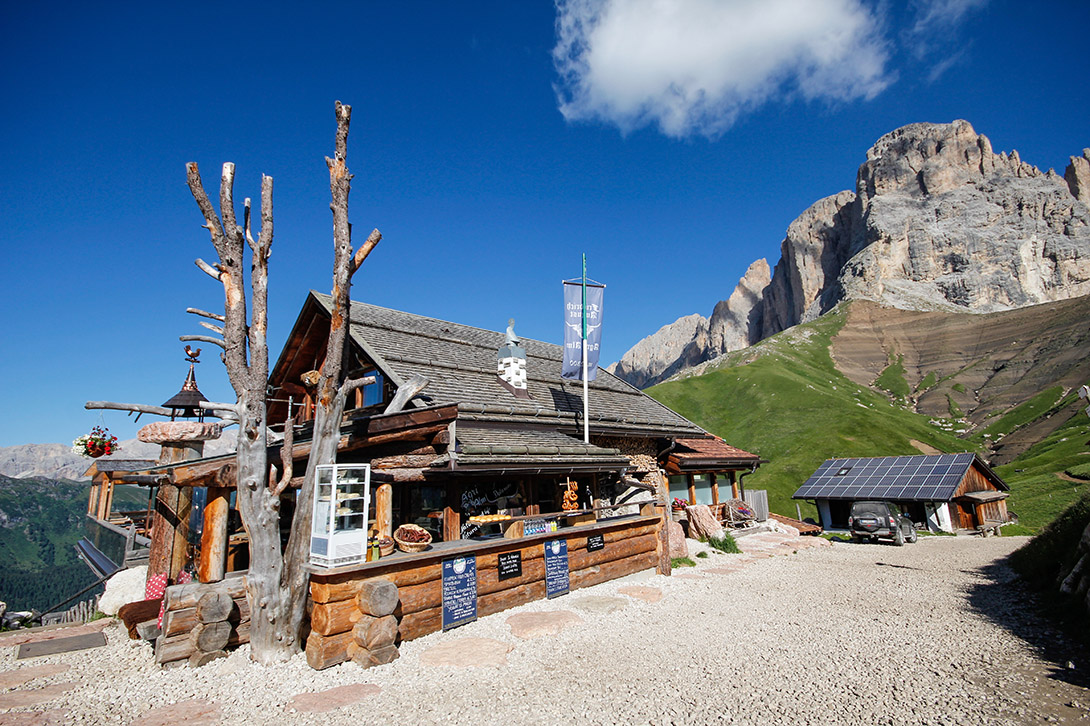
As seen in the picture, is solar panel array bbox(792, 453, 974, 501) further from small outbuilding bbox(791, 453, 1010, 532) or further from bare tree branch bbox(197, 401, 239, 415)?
bare tree branch bbox(197, 401, 239, 415)

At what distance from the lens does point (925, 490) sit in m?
26.9

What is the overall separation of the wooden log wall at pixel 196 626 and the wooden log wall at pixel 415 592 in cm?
128

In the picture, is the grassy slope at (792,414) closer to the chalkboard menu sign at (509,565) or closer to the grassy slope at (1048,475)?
the grassy slope at (1048,475)

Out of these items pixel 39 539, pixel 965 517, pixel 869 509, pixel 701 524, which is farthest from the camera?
pixel 39 539

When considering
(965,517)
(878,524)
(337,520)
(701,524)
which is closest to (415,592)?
(337,520)

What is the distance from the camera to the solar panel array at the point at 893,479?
1059 inches

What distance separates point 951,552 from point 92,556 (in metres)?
28.7

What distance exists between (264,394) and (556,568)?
21.2 ft

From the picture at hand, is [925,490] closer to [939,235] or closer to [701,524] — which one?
[701,524]

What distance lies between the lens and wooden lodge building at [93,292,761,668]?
8.19m

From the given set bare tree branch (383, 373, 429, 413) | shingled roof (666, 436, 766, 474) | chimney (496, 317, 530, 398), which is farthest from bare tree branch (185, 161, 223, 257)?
shingled roof (666, 436, 766, 474)

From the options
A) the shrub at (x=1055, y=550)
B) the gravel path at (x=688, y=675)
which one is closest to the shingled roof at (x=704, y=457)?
the shrub at (x=1055, y=550)

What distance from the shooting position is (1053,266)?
4734 inches

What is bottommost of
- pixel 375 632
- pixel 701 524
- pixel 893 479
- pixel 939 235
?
pixel 701 524
